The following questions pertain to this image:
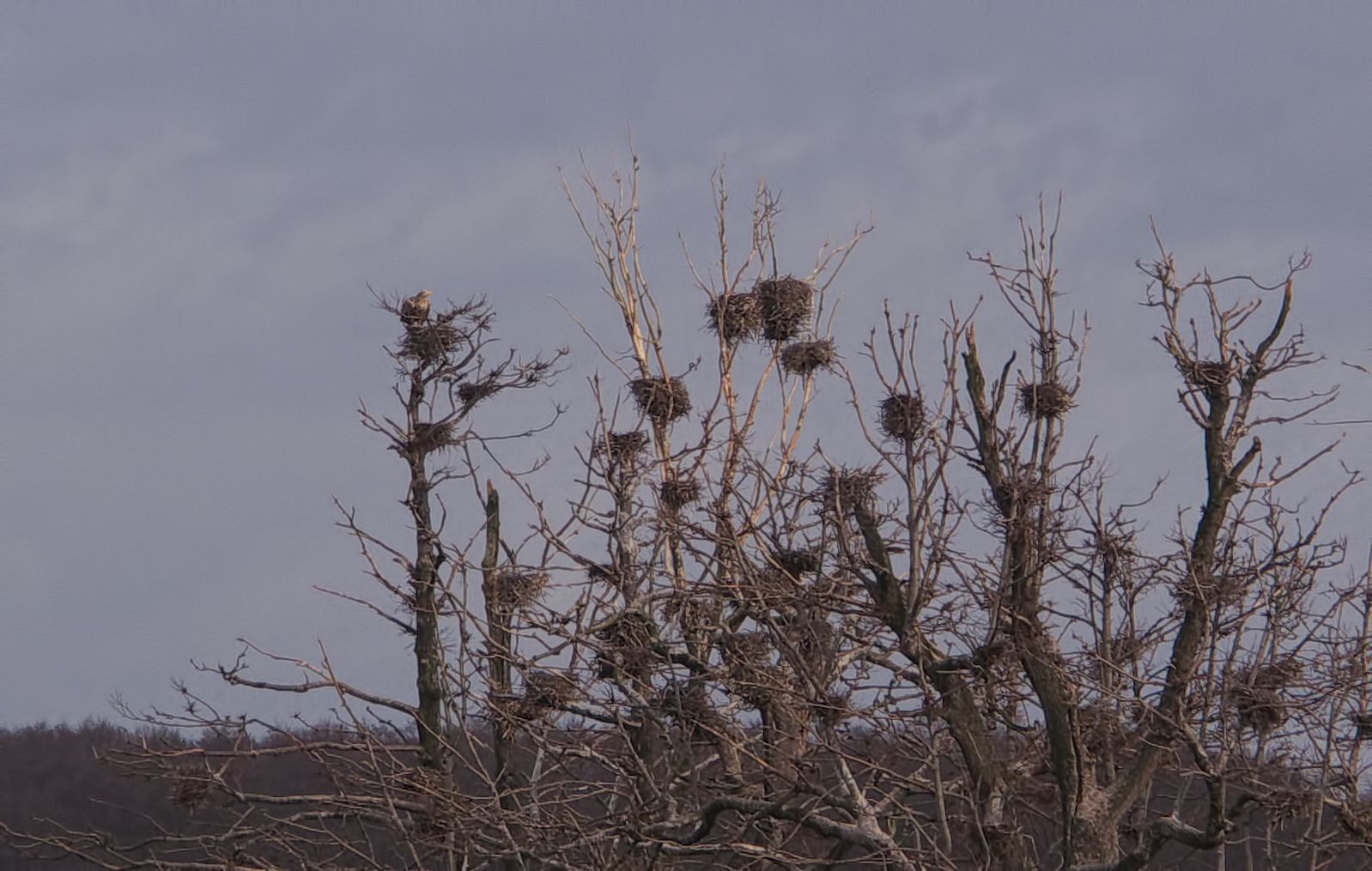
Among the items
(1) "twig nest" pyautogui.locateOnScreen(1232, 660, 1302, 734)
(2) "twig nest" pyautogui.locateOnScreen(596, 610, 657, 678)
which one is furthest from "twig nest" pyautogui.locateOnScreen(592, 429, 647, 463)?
(1) "twig nest" pyautogui.locateOnScreen(1232, 660, 1302, 734)

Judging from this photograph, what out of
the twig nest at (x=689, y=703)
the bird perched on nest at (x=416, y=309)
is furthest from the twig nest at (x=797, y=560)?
the bird perched on nest at (x=416, y=309)

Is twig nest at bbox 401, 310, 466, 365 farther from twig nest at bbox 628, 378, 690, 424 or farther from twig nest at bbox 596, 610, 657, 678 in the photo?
twig nest at bbox 596, 610, 657, 678

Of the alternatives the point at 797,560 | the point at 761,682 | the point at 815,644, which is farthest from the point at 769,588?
the point at 761,682

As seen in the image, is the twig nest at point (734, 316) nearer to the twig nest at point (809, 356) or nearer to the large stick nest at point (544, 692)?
the twig nest at point (809, 356)

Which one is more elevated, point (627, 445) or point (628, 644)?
point (627, 445)

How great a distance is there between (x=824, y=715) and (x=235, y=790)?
16.3 ft

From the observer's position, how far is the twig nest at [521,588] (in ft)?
35.6

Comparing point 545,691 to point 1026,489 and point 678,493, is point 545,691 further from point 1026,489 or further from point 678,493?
point 1026,489

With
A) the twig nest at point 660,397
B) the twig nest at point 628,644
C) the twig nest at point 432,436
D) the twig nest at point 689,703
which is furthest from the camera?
the twig nest at point 432,436

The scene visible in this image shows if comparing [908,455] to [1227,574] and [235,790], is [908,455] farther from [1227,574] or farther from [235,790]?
[235,790]

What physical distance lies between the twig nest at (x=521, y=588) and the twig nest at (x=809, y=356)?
7.69 ft

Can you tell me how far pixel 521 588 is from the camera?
10891mm

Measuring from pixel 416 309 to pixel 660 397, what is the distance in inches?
84.2

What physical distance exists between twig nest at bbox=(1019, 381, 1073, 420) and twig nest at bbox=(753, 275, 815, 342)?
2.45 meters
